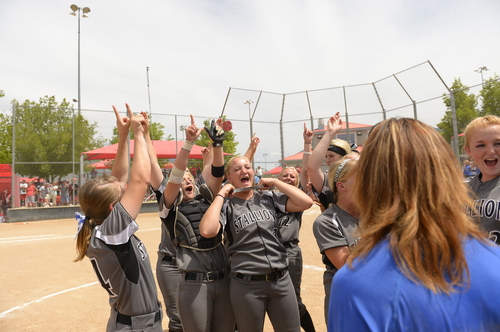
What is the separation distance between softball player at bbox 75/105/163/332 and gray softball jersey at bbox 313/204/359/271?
49.4 inches

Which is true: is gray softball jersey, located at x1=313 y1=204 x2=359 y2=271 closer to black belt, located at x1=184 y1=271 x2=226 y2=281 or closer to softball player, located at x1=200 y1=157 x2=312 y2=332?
softball player, located at x1=200 y1=157 x2=312 y2=332

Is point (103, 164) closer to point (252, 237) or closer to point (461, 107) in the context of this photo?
point (461, 107)

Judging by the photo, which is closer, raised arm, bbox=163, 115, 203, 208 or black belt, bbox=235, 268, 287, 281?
black belt, bbox=235, 268, 287, 281

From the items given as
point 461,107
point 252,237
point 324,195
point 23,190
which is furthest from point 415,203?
point 23,190

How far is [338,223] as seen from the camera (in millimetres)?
2518

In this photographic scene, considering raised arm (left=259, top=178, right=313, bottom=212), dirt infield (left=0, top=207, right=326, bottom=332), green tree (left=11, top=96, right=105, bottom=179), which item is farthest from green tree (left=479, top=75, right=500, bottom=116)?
green tree (left=11, top=96, right=105, bottom=179)

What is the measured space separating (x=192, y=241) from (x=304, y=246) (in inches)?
239

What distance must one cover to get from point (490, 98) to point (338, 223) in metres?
13.2

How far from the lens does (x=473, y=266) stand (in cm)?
96

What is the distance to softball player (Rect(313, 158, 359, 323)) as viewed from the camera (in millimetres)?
2420

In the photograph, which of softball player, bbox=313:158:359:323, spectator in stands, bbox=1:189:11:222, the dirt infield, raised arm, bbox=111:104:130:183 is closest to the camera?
softball player, bbox=313:158:359:323

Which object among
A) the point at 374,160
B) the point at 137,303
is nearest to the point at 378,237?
the point at 374,160

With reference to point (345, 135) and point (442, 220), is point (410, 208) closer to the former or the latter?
point (442, 220)

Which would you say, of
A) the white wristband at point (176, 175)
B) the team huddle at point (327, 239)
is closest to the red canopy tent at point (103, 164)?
the team huddle at point (327, 239)
